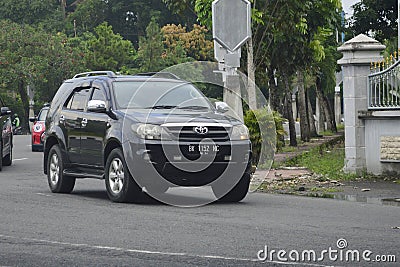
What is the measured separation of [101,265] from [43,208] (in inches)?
196

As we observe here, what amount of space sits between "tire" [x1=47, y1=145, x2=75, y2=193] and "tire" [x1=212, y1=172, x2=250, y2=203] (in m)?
2.75

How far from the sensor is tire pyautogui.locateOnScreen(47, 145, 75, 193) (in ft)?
51.8

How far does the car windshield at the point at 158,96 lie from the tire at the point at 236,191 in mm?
1282

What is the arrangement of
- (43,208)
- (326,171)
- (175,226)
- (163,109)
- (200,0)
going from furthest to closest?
(200,0)
(326,171)
(163,109)
(43,208)
(175,226)

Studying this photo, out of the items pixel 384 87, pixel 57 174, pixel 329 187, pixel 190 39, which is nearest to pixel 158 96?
pixel 57 174

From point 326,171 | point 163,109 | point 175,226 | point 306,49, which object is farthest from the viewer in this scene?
point 306,49

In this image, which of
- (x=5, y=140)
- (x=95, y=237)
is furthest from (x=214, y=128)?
(x=5, y=140)

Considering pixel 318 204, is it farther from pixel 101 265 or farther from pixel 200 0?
pixel 200 0

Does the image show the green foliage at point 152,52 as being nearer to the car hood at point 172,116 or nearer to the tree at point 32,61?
the tree at point 32,61

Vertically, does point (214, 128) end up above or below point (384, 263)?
above

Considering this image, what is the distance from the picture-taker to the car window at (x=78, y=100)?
51.5ft

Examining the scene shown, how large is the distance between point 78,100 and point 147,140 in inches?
108

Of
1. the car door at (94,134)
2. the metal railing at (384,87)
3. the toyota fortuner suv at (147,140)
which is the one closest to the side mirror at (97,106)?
the toyota fortuner suv at (147,140)

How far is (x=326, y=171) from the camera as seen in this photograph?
20594 millimetres
